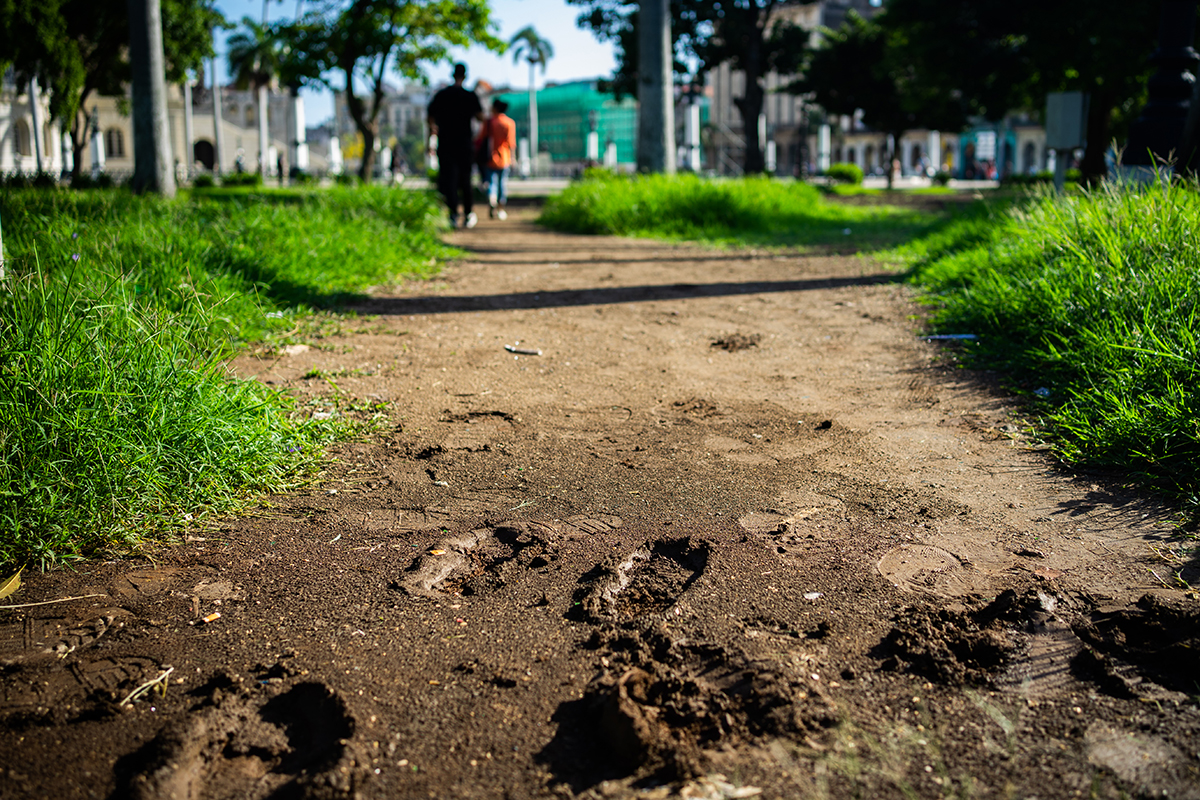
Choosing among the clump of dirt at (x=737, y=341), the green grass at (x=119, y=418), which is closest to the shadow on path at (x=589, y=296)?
the clump of dirt at (x=737, y=341)

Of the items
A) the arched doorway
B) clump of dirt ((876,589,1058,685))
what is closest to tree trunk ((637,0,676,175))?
clump of dirt ((876,589,1058,685))

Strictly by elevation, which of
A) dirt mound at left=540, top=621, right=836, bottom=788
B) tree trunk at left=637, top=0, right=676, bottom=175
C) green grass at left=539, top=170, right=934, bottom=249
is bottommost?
dirt mound at left=540, top=621, right=836, bottom=788

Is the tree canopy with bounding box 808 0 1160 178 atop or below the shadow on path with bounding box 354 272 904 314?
atop

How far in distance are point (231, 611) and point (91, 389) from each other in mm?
977

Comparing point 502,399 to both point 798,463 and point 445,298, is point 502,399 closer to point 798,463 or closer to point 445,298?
point 798,463

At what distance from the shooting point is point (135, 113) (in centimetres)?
1049

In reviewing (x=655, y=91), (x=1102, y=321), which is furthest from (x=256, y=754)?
(x=655, y=91)

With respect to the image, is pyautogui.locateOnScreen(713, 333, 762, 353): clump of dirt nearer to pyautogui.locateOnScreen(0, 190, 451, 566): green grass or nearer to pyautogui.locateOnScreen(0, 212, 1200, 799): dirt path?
pyautogui.locateOnScreen(0, 212, 1200, 799): dirt path

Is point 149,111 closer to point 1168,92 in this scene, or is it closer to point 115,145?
point 1168,92

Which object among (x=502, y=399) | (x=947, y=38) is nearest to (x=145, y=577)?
(x=502, y=399)

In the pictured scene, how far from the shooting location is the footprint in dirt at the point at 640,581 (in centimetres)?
222

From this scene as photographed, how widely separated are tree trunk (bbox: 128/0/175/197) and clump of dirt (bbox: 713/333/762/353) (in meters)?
7.74

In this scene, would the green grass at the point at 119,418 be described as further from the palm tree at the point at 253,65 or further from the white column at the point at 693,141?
the palm tree at the point at 253,65

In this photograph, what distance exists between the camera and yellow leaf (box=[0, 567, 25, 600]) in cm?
227
